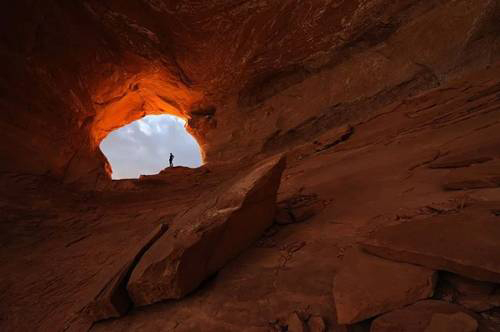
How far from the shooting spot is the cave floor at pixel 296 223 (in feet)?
6.26

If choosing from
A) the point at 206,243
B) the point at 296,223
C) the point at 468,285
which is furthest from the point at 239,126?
the point at 468,285

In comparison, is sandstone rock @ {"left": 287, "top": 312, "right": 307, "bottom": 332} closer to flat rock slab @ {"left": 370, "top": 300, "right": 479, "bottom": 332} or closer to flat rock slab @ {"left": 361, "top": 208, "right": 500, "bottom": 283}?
flat rock slab @ {"left": 370, "top": 300, "right": 479, "bottom": 332}

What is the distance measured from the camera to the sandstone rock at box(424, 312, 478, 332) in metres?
0.97

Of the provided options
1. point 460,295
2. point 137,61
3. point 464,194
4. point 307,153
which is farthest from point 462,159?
point 137,61

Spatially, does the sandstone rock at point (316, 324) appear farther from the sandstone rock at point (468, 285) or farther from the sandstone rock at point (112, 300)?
the sandstone rock at point (112, 300)

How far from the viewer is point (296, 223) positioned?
10.2 feet

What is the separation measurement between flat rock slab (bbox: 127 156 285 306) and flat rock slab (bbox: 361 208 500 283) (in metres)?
1.24

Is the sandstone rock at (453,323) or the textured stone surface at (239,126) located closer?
the sandstone rock at (453,323)

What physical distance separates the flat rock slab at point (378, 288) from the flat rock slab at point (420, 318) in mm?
48

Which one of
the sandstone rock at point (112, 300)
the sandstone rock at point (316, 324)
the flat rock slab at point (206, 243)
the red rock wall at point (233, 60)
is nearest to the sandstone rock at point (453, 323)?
the sandstone rock at point (316, 324)

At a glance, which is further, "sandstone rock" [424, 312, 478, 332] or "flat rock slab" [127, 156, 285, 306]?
"flat rock slab" [127, 156, 285, 306]

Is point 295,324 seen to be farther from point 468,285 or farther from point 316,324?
point 468,285

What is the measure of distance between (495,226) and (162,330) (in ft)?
7.62

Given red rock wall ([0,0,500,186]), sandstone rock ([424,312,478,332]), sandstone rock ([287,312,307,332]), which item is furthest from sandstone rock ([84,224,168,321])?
red rock wall ([0,0,500,186])
